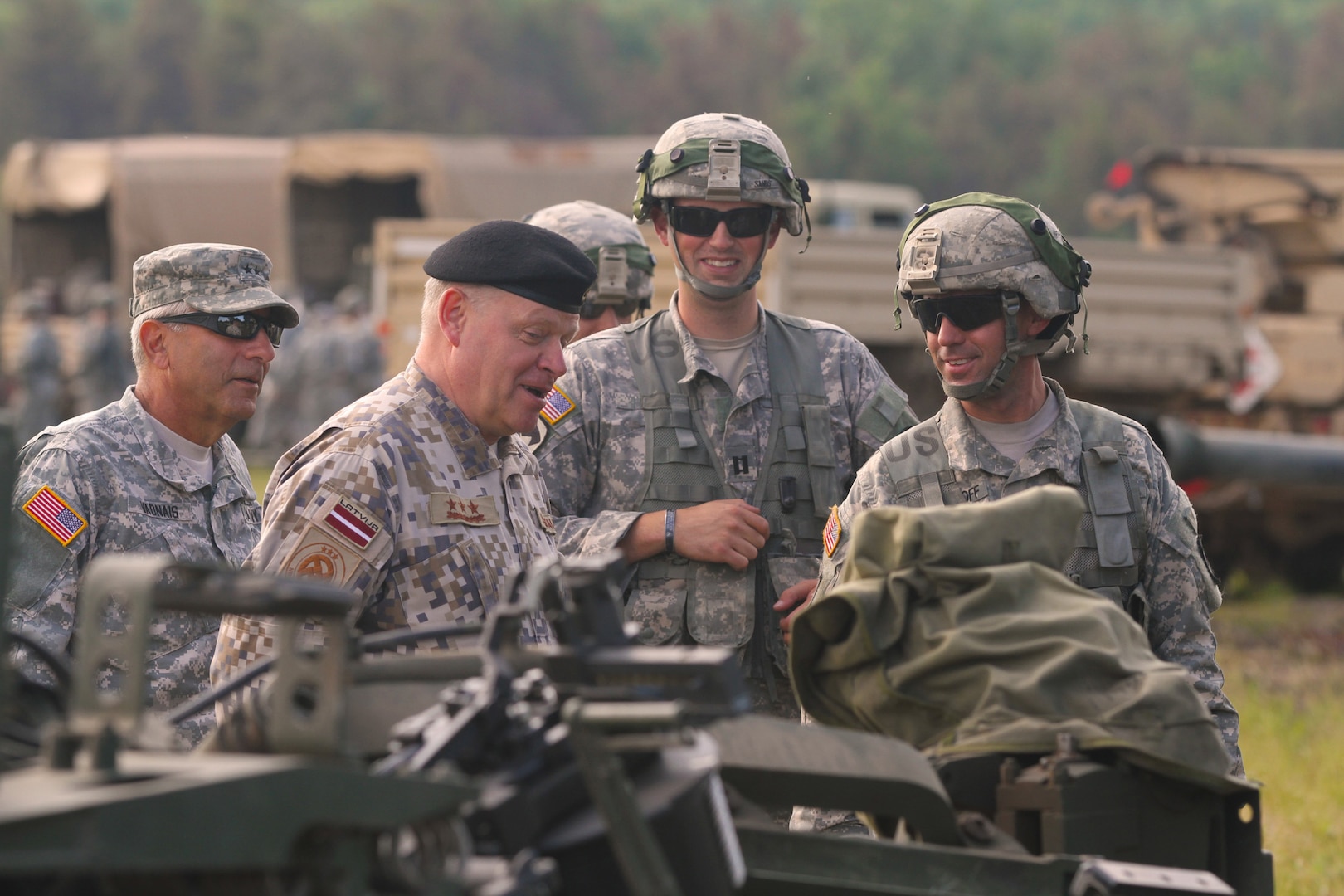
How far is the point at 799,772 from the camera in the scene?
2725 millimetres

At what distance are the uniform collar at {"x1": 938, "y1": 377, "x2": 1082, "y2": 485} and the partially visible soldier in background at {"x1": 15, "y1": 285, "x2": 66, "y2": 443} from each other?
61.2ft

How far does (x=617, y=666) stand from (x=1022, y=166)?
206 feet

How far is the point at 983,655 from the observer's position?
2.98 meters

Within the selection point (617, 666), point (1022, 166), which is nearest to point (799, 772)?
point (617, 666)

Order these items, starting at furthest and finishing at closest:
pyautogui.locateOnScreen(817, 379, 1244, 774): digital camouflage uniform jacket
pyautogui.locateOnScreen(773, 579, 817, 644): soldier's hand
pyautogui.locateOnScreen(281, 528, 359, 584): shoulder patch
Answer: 1. pyautogui.locateOnScreen(773, 579, 817, 644): soldier's hand
2. pyautogui.locateOnScreen(817, 379, 1244, 774): digital camouflage uniform jacket
3. pyautogui.locateOnScreen(281, 528, 359, 584): shoulder patch

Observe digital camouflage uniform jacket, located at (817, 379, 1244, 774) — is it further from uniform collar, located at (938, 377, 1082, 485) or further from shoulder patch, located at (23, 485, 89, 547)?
shoulder patch, located at (23, 485, 89, 547)

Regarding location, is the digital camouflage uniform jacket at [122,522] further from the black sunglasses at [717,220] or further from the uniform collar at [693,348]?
the black sunglasses at [717,220]

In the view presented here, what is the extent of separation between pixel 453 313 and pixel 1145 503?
153 centimetres

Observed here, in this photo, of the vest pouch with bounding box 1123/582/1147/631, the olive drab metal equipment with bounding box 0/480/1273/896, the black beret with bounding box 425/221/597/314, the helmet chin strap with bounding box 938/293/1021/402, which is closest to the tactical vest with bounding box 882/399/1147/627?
the vest pouch with bounding box 1123/582/1147/631

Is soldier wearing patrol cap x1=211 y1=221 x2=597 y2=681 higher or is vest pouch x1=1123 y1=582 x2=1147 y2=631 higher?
soldier wearing patrol cap x1=211 y1=221 x2=597 y2=681

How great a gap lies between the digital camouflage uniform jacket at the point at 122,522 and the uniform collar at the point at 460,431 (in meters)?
0.91

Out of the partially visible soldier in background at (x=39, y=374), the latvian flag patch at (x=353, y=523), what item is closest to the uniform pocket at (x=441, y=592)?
the latvian flag patch at (x=353, y=523)

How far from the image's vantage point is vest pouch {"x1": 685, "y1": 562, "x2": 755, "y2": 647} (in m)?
4.52

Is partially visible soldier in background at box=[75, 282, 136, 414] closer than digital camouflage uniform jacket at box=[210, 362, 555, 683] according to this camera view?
No
